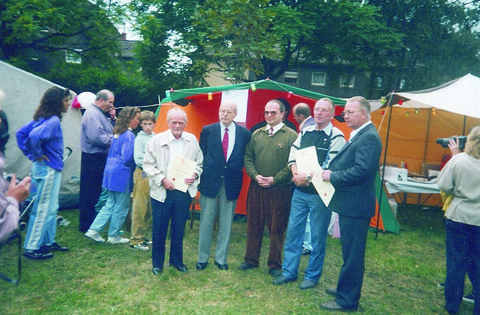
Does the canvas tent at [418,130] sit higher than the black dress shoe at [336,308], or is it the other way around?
the canvas tent at [418,130]

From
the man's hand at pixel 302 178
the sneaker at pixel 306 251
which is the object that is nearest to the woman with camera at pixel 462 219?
the man's hand at pixel 302 178

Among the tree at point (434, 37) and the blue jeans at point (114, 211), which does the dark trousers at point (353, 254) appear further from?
the tree at point (434, 37)

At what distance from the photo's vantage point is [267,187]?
410 centimetres

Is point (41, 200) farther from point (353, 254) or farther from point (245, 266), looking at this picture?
point (353, 254)

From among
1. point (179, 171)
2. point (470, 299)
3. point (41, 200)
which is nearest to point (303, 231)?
point (179, 171)

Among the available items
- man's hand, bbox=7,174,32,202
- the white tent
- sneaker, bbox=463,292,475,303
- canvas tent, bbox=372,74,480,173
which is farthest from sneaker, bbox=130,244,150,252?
canvas tent, bbox=372,74,480,173

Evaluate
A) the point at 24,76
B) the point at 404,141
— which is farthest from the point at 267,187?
the point at 404,141

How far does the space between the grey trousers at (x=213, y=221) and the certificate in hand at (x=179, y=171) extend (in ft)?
1.31

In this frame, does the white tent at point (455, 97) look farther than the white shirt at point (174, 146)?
Yes

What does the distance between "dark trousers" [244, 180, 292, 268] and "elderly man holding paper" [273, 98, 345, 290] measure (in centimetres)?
21

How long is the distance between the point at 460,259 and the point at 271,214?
1877mm

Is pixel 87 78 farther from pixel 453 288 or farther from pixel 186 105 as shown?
pixel 453 288

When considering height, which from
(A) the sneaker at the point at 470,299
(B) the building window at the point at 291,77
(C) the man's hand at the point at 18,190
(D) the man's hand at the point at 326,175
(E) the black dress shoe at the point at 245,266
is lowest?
(E) the black dress shoe at the point at 245,266

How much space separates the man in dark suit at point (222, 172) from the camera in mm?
4125
